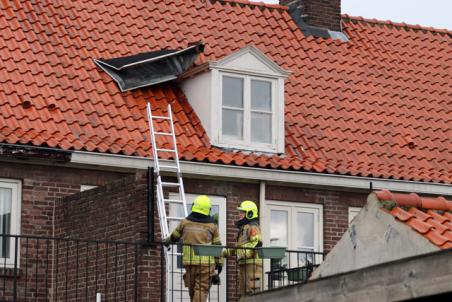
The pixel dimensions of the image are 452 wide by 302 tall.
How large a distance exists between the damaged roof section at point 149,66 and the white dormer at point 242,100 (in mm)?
349

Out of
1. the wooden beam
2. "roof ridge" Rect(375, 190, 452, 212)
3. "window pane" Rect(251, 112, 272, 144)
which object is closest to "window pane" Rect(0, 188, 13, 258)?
"window pane" Rect(251, 112, 272, 144)

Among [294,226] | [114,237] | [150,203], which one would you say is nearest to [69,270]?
[114,237]

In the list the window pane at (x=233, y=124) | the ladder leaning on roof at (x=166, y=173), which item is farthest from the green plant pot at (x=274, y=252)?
the window pane at (x=233, y=124)

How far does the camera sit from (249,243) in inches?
899

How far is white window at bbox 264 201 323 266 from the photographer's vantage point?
1093 inches

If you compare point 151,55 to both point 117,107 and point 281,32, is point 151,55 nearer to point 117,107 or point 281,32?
point 117,107

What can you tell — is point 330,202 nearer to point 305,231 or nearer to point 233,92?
point 305,231

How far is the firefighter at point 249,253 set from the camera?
22.7 metres

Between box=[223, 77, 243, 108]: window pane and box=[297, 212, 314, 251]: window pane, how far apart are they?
230cm

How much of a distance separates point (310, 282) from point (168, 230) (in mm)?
8668

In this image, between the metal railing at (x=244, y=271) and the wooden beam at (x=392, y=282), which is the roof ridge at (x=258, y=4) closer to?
the metal railing at (x=244, y=271)

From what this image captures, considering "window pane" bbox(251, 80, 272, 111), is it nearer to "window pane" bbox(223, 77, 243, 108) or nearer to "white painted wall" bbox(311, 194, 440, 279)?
"window pane" bbox(223, 77, 243, 108)

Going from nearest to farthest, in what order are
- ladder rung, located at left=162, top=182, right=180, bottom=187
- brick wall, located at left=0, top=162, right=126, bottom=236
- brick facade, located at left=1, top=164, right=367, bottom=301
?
1. brick facade, located at left=1, top=164, right=367, bottom=301
2. ladder rung, located at left=162, top=182, right=180, bottom=187
3. brick wall, located at left=0, top=162, right=126, bottom=236

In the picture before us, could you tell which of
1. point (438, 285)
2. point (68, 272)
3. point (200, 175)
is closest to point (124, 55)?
point (200, 175)
